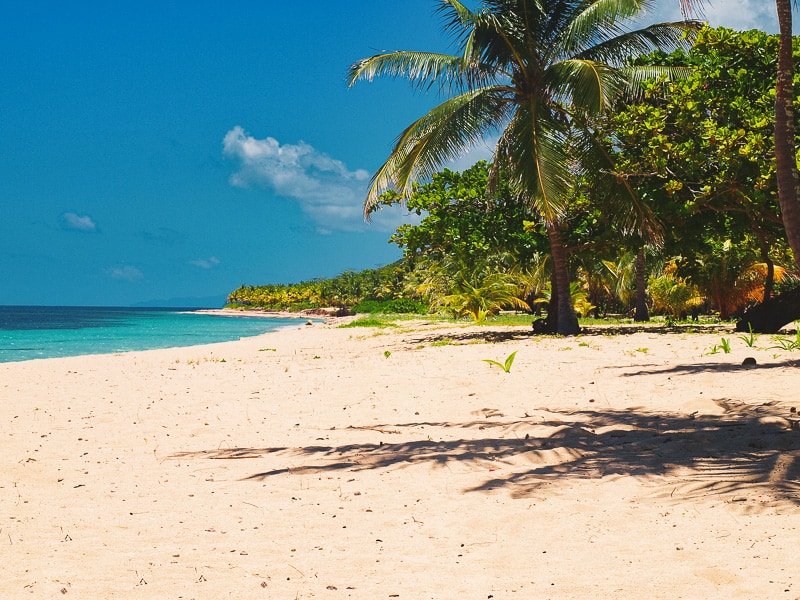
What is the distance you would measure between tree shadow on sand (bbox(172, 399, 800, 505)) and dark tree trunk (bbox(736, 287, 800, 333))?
30.1 ft

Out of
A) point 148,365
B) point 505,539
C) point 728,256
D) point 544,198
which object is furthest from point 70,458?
point 728,256

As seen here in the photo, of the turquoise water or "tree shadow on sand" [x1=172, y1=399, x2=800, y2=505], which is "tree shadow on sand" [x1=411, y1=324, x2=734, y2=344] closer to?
"tree shadow on sand" [x1=172, y1=399, x2=800, y2=505]

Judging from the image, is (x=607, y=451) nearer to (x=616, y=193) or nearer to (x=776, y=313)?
(x=776, y=313)

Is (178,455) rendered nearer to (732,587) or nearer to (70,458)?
(70,458)

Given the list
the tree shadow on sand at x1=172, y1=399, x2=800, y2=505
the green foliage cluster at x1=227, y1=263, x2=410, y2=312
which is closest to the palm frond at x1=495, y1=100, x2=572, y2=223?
the tree shadow on sand at x1=172, y1=399, x2=800, y2=505

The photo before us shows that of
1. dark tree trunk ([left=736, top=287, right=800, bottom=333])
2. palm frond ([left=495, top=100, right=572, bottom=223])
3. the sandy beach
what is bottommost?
the sandy beach

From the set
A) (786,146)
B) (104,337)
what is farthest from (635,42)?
(104,337)

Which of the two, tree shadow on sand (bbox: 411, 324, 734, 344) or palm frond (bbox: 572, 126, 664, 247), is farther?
tree shadow on sand (bbox: 411, 324, 734, 344)

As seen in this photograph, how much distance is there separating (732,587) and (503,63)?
15998mm

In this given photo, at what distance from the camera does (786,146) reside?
668 cm

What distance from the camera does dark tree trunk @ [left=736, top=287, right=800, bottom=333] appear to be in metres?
14.5

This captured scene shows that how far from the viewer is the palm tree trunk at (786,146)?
659 cm

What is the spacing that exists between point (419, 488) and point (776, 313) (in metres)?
12.9

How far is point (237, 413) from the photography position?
810cm
